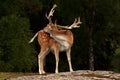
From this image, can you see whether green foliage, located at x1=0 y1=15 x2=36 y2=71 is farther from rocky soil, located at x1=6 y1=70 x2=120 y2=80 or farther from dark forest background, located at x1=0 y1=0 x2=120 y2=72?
rocky soil, located at x1=6 y1=70 x2=120 y2=80

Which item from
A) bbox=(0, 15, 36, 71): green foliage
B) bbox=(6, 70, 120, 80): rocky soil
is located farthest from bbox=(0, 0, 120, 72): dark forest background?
bbox=(6, 70, 120, 80): rocky soil

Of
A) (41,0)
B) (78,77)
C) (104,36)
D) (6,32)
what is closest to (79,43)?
(104,36)

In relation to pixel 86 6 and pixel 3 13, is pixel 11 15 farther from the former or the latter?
pixel 86 6

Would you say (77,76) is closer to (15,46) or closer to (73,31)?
(15,46)

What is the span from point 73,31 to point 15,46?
18.7ft

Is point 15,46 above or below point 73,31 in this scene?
below

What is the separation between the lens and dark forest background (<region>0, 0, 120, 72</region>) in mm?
30938

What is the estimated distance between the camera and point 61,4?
113 ft

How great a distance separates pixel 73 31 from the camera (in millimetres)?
34938

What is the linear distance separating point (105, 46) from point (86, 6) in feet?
14.0

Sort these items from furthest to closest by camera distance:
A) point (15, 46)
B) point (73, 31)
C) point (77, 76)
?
point (73, 31) < point (15, 46) < point (77, 76)

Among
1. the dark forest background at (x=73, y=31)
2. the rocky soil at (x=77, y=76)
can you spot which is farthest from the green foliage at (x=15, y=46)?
the rocky soil at (x=77, y=76)

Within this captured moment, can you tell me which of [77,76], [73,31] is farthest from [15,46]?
[77,76]

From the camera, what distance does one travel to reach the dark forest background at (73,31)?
30.9 m
